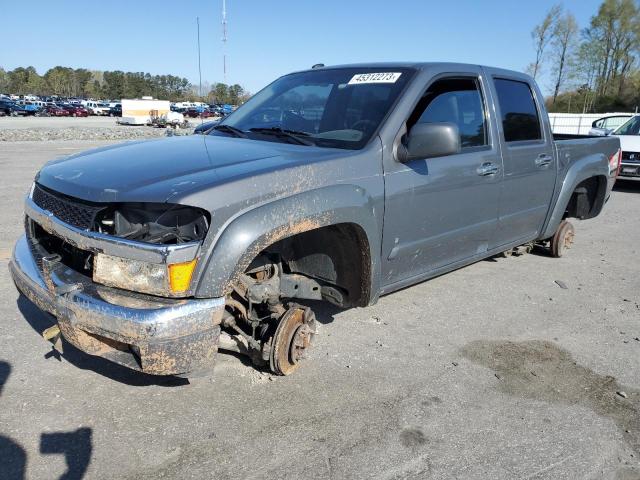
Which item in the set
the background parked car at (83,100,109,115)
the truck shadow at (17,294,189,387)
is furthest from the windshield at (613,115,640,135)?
the background parked car at (83,100,109,115)

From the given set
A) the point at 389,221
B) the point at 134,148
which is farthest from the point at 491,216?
the point at 134,148

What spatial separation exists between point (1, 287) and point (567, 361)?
444cm

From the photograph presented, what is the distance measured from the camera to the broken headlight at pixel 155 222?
248cm

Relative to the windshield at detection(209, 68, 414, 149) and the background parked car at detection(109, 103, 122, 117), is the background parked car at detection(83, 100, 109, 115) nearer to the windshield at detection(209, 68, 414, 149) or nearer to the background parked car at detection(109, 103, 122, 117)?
the background parked car at detection(109, 103, 122, 117)

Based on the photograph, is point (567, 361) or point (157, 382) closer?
point (157, 382)

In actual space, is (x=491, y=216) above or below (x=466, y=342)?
above

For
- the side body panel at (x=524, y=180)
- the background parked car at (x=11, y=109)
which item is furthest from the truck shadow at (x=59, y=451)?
the background parked car at (x=11, y=109)

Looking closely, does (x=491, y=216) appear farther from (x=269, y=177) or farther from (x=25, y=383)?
(x=25, y=383)

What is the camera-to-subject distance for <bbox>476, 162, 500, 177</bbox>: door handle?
4002 mm

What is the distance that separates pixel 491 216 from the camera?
4.29 meters

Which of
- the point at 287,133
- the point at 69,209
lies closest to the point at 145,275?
the point at 69,209

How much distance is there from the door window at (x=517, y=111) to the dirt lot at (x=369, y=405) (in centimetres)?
150

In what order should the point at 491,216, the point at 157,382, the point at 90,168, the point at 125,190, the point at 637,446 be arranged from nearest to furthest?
the point at 125,190 → the point at 637,446 → the point at 90,168 → the point at 157,382 → the point at 491,216

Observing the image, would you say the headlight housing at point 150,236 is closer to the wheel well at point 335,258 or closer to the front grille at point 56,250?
the front grille at point 56,250
